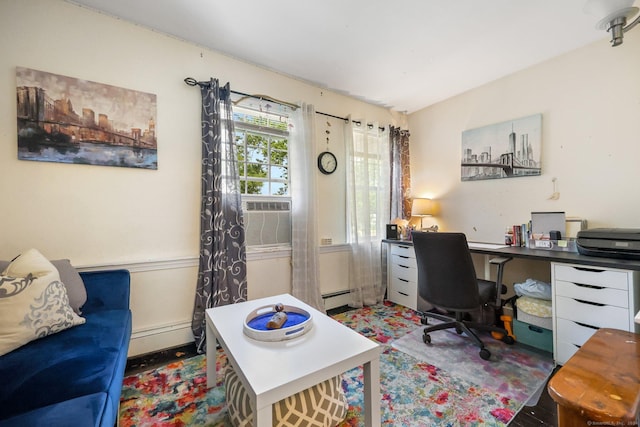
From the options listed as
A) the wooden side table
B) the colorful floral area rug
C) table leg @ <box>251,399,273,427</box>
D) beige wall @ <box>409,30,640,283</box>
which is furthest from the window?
the wooden side table

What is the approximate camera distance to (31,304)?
3.81 feet

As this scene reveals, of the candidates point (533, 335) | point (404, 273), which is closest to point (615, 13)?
point (533, 335)

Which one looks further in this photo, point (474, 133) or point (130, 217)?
point (474, 133)

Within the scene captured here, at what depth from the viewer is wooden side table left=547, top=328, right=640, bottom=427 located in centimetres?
65

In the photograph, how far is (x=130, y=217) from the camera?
6.29 ft

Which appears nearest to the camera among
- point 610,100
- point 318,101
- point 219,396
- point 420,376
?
point 219,396

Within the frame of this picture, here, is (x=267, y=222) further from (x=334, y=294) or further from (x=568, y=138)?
(x=568, y=138)

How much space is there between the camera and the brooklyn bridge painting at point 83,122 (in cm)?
163

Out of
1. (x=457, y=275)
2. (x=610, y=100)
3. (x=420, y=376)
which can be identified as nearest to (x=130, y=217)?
(x=420, y=376)

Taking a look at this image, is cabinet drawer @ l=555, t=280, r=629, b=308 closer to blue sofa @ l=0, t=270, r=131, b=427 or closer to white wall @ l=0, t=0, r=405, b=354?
white wall @ l=0, t=0, r=405, b=354

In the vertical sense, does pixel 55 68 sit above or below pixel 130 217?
above

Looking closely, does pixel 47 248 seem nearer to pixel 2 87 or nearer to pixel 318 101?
pixel 2 87

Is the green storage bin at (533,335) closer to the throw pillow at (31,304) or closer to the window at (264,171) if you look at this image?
the window at (264,171)

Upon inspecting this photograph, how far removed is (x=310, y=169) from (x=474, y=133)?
6.27 ft
